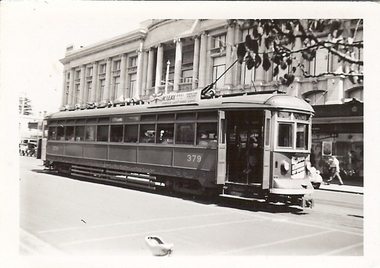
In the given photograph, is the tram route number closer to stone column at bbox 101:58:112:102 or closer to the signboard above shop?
the signboard above shop

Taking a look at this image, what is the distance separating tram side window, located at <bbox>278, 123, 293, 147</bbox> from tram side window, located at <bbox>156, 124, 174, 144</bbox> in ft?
8.95

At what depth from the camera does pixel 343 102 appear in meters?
12.1

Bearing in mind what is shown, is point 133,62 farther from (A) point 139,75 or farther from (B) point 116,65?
(B) point 116,65

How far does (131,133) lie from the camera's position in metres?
9.94

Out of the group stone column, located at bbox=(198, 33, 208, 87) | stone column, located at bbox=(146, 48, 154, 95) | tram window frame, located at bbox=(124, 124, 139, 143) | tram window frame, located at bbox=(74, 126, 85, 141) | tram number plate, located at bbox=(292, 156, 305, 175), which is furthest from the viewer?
tram window frame, located at bbox=(74, 126, 85, 141)

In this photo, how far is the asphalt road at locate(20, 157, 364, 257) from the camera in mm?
5137

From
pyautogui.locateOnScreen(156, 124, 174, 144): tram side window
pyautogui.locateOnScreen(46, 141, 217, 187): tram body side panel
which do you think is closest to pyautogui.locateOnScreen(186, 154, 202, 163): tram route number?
pyautogui.locateOnScreen(46, 141, 217, 187): tram body side panel

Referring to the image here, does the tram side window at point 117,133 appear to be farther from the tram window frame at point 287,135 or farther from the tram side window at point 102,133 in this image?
the tram window frame at point 287,135

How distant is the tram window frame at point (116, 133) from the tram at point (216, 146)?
21mm

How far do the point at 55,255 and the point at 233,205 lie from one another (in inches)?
165

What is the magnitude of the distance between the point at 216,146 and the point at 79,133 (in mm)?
5613
